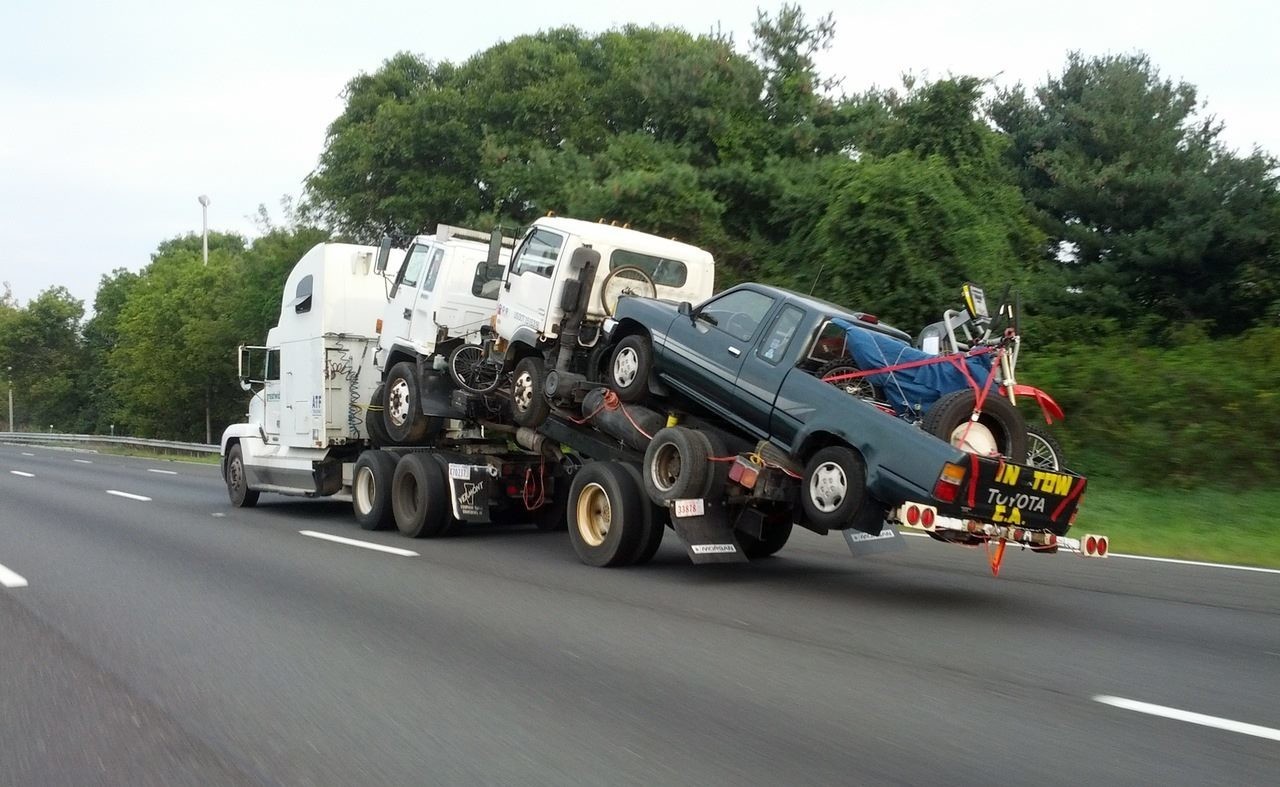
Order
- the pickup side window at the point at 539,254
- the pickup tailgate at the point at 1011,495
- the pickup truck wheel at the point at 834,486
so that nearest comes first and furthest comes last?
the pickup tailgate at the point at 1011,495
the pickup truck wheel at the point at 834,486
the pickup side window at the point at 539,254

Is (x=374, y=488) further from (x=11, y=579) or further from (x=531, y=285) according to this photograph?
(x=11, y=579)

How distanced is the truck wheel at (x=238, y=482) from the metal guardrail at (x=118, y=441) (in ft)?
44.1

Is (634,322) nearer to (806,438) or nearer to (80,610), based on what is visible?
(806,438)

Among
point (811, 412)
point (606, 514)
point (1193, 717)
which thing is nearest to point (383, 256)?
point (606, 514)

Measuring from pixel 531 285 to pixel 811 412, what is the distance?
4.17m

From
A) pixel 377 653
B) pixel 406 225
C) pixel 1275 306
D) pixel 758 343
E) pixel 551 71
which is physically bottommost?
pixel 377 653

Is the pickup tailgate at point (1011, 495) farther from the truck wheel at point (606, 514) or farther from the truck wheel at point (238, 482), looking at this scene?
the truck wheel at point (238, 482)

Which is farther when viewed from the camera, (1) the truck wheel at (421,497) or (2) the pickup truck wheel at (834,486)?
(1) the truck wheel at (421,497)

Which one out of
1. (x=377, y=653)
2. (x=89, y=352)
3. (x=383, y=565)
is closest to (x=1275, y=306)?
(x=383, y=565)

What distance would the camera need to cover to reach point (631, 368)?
36.4 ft

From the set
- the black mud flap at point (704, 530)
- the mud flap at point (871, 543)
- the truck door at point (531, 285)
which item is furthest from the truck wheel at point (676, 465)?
the truck door at point (531, 285)

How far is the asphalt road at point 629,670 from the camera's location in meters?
5.18

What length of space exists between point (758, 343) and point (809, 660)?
341cm

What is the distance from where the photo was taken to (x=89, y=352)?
89938 mm
